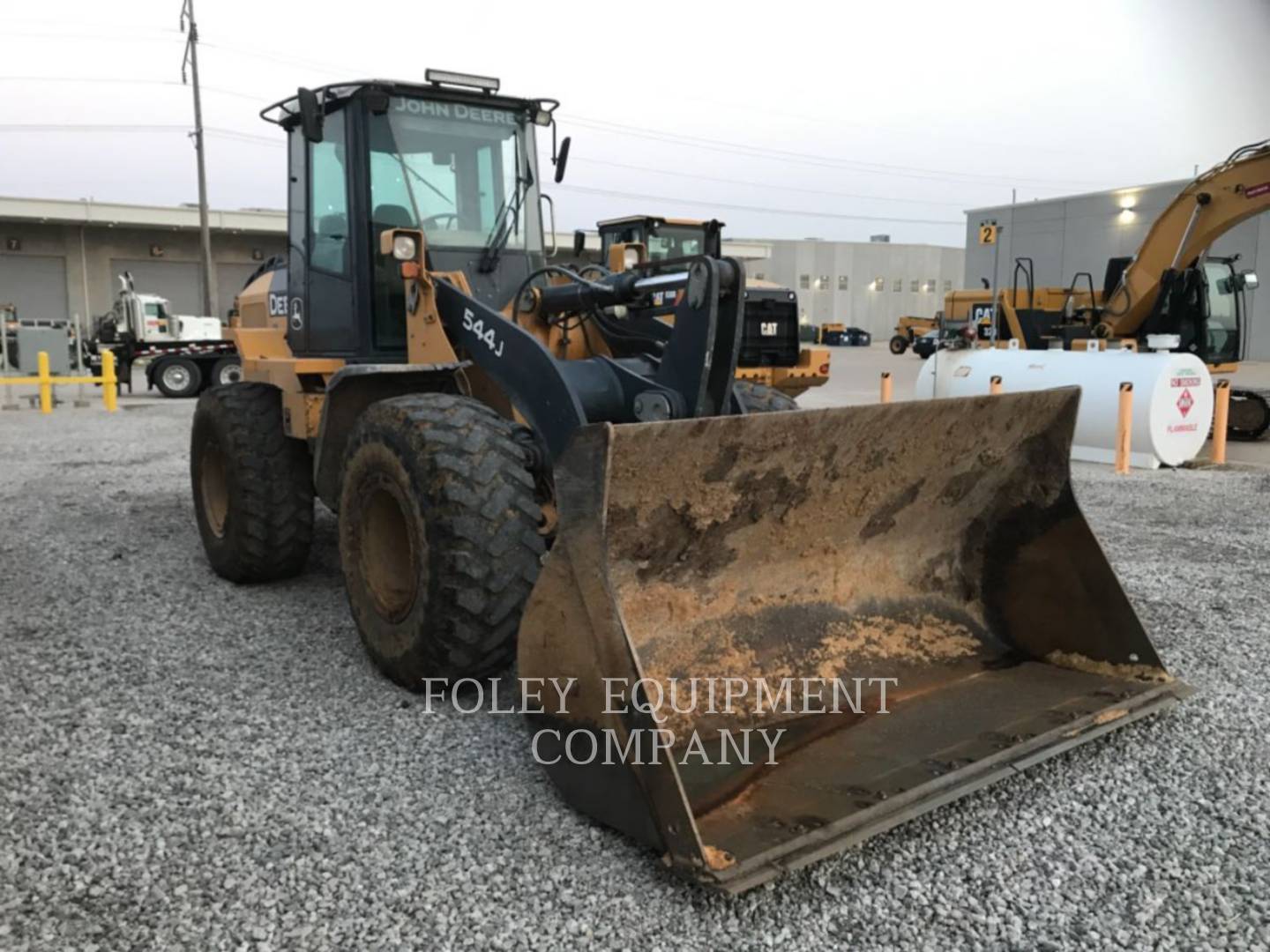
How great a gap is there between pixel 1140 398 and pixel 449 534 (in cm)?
853

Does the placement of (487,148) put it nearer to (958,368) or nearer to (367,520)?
(367,520)

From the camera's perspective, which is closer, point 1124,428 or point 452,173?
point 452,173

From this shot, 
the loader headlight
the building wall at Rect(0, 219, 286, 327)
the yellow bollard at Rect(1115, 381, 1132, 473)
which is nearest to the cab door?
the loader headlight

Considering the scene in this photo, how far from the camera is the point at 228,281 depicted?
123ft

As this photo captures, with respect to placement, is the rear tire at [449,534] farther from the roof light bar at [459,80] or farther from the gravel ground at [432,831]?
the roof light bar at [459,80]

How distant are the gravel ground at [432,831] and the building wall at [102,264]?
35.5m

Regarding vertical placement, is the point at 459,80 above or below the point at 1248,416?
above

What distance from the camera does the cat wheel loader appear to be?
9.25ft

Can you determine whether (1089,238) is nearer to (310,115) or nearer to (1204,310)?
(1204,310)

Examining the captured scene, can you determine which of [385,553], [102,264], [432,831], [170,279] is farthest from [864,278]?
[432,831]

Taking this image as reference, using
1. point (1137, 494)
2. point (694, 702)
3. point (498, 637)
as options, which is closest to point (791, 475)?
point (694, 702)

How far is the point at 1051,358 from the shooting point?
10.8m

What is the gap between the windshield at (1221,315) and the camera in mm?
13234

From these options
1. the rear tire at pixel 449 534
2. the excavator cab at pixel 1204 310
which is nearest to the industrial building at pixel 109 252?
the excavator cab at pixel 1204 310
